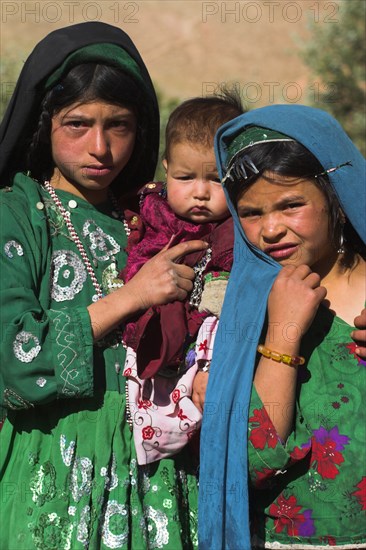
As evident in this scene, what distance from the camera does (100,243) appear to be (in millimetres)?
3355

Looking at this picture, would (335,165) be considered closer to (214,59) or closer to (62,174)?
(62,174)

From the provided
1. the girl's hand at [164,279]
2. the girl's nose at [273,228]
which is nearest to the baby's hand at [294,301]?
the girl's nose at [273,228]

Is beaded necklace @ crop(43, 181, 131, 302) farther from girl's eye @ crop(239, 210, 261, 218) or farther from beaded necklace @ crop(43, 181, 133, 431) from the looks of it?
girl's eye @ crop(239, 210, 261, 218)

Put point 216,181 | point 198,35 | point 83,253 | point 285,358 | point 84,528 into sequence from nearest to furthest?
point 285,358 < point 84,528 < point 83,253 < point 216,181 < point 198,35

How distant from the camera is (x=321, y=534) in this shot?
9.45 ft

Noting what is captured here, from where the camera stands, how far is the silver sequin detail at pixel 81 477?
3.09 meters

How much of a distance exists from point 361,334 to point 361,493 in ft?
1.56

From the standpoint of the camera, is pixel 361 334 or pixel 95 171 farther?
pixel 95 171

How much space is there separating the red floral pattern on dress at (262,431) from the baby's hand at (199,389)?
0.87 ft

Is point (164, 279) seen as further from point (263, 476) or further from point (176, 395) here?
point (263, 476)

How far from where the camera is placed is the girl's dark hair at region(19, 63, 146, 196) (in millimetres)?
3230

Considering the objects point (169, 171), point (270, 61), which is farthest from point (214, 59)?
point (169, 171)

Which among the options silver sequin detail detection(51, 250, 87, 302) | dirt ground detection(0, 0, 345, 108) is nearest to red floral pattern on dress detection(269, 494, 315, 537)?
silver sequin detail detection(51, 250, 87, 302)

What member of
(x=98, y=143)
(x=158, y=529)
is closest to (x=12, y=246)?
(x=98, y=143)
